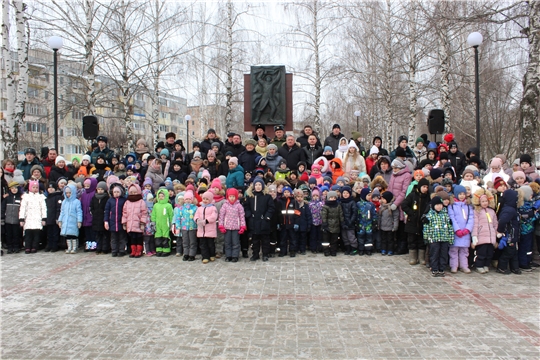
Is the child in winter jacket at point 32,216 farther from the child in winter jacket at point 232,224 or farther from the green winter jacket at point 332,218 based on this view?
the green winter jacket at point 332,218

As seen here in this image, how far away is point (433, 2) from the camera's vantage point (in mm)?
14445

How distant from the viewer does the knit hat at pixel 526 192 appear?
752 cm

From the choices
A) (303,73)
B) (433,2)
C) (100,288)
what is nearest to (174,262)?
(100,288)

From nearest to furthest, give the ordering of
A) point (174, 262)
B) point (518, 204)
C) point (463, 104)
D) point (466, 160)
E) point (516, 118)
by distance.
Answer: point (518, 204)
point (174, 262)
point (466, 160)
point (516, 118)
point (463, 104)

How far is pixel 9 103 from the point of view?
1348 centimetres

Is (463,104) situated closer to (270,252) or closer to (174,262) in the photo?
(270,252)

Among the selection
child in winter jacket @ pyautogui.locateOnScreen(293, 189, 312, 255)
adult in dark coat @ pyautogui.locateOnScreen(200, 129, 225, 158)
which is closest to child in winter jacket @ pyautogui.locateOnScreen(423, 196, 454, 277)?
child in winter jacket @ pyautogui.locateOnScreen(293, 189, 312, 255)

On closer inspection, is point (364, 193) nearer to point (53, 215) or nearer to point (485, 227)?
point (485, 227)

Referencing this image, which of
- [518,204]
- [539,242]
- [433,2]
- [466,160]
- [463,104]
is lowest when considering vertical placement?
[539,242]

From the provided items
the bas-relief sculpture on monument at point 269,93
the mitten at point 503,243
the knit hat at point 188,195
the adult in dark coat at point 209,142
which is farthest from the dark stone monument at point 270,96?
the mitten at point 503,243

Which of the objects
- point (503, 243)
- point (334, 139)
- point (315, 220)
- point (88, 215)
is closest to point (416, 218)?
point (503, 243)

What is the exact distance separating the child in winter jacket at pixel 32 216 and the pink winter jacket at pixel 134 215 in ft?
7.10

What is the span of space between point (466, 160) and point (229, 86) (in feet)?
48.7

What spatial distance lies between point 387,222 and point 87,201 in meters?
7.10
